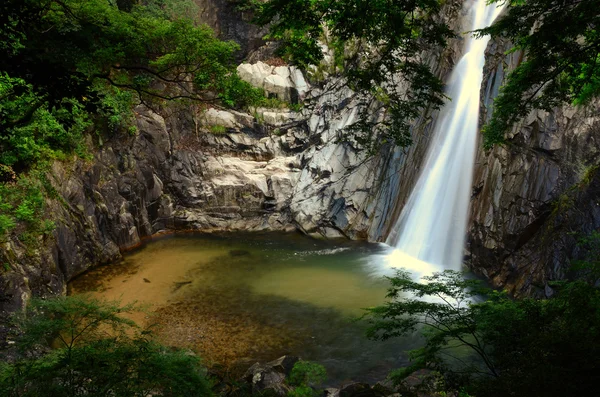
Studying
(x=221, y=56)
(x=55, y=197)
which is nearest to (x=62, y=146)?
(x=55, y=197)

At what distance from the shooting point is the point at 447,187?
15.3 m

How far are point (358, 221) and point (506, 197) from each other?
8054mm

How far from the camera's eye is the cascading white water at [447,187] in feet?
47.3

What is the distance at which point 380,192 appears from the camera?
18.5 m

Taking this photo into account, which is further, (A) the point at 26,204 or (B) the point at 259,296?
(B) the point at 259,296

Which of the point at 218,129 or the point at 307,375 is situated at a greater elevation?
the point at 218,129

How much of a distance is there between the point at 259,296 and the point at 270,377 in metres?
4.85

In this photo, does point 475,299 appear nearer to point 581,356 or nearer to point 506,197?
point 506,197

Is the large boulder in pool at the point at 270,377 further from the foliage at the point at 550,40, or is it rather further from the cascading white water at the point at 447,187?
the cascading white water at the point at 447,187

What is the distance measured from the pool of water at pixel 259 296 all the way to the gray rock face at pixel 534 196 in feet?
12.6

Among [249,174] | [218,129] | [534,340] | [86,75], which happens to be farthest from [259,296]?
[218,129]

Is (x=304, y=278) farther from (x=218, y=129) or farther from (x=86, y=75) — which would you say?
(x=218, y=129)

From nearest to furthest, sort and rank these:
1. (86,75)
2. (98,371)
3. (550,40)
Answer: (98,371)
(550,40)
(86,75)

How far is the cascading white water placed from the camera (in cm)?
1443
